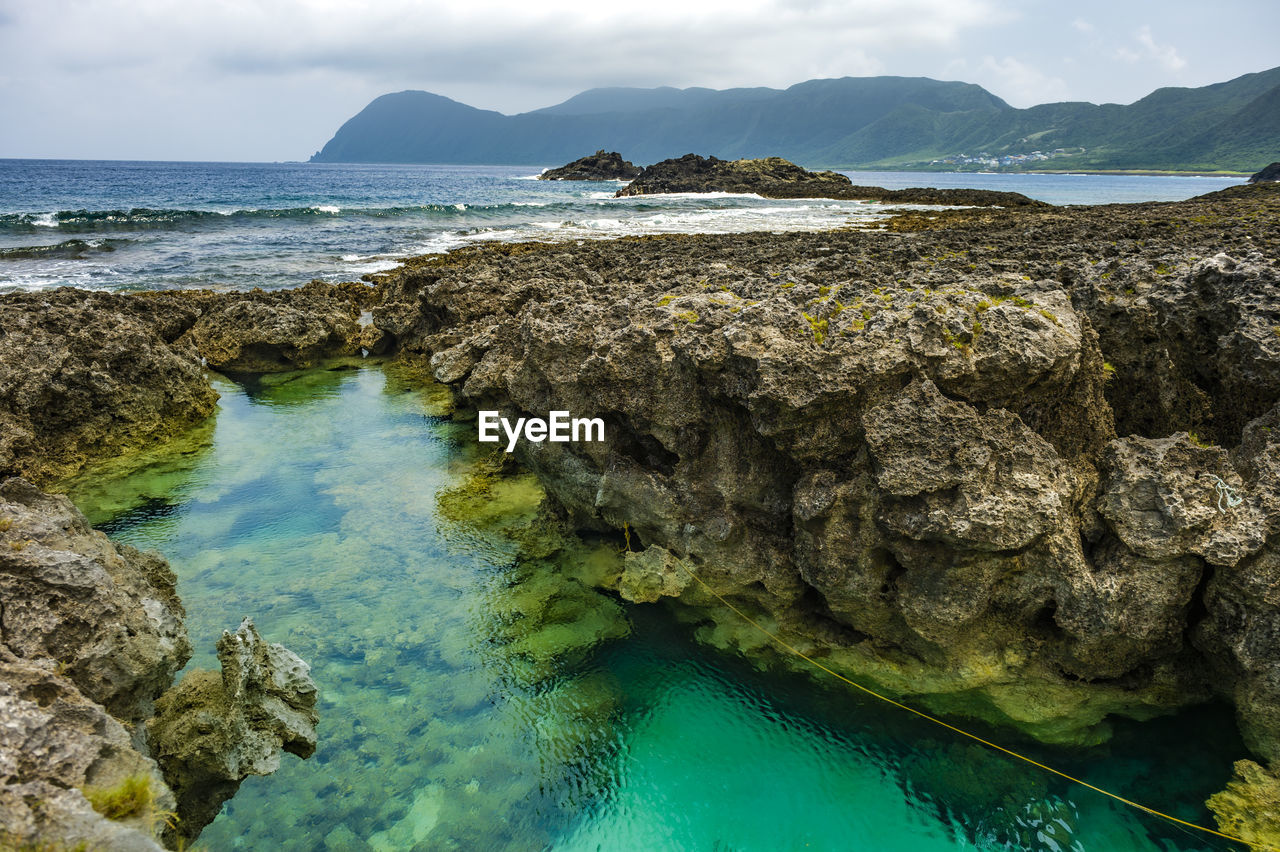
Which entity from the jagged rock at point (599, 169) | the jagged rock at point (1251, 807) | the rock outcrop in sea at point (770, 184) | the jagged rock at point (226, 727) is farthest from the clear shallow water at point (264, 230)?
the jagged rock at point (599, 169)

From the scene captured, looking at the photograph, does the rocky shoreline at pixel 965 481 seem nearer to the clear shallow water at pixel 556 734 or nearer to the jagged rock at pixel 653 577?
the jagged rock at pixel 653 577

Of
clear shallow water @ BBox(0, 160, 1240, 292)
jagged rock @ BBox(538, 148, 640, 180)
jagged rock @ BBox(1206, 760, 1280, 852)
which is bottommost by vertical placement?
jagged rock @ BBox(1206, 760, 1280, 852)

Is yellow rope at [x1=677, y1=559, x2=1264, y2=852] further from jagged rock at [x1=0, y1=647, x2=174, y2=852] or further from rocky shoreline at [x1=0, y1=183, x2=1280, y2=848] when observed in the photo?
jagged rock at [x1=0, y1=647, x2=174, y2=852]

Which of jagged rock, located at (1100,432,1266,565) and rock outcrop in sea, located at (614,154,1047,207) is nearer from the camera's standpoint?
jagged rock, located at (1100,432,1266,565)

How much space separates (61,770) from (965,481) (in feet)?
20.2

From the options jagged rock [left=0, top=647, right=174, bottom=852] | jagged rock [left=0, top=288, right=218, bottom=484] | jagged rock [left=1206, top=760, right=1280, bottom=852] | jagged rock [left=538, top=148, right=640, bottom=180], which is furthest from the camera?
jagged rock [left=538, top=148, right=640, bottom=180]

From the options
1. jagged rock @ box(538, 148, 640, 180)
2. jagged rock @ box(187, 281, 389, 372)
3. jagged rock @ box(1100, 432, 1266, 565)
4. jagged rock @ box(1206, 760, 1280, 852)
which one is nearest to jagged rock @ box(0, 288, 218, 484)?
jagged rock @ box(187, 281, 389, 372)

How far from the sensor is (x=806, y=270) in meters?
11.7

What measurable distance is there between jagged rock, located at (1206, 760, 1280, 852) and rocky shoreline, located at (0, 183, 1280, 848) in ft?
0.07

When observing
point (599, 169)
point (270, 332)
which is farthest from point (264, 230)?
point (599, 169)

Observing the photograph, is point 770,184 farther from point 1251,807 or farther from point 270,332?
point 1251,807

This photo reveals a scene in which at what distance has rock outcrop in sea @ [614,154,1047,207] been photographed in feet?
216

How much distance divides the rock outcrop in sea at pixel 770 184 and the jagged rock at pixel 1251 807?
61123mm

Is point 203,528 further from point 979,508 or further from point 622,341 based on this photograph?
point 979,508
